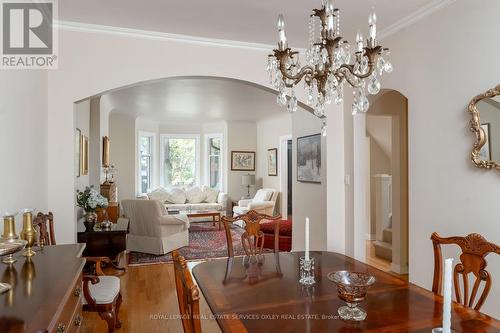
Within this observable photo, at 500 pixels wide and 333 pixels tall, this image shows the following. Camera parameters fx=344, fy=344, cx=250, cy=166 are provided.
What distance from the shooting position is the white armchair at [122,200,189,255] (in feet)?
17.6

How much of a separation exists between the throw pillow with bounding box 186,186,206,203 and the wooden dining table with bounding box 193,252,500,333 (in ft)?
22.5

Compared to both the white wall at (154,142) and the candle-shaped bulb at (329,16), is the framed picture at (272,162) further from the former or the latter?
the candle-shaped bulb at (329,16)

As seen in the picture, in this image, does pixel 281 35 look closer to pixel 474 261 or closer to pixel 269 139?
pixel 474 261

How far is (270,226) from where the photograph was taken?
5.16 metres

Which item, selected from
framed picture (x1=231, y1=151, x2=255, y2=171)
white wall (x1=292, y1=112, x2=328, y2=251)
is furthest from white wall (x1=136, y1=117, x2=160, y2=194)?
white wall (x1=292, y1=112, x2=328, y2=251)

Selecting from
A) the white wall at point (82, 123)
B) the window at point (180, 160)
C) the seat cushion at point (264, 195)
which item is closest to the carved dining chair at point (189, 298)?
the white wall at point (82, 123)

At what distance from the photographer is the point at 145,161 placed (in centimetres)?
908

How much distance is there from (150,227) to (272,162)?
3.86m

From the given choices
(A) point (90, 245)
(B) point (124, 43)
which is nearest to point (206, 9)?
(B) point (124, 43)

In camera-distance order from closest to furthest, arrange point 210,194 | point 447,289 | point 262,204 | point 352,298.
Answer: point 447,289 < point 352,298 < point 262,204 < point 210,194

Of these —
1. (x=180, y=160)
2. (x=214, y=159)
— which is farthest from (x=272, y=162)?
(x=180, y=160)

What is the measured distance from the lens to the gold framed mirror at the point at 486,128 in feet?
7.25

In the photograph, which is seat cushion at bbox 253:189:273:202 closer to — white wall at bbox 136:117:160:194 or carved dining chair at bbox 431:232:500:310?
white wall at bbox 136:117:160:194

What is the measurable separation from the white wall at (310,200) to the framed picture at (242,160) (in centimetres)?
450
